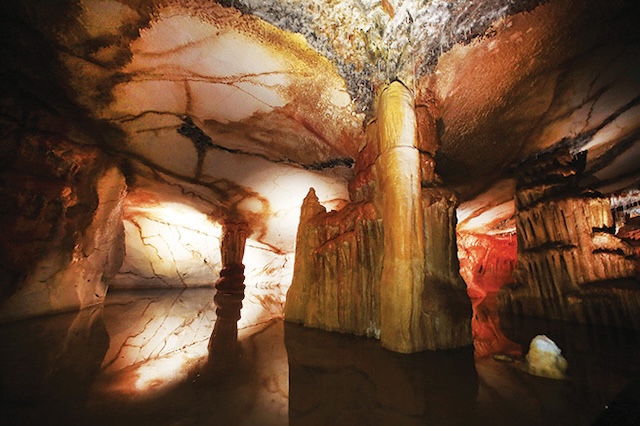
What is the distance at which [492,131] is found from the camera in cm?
418

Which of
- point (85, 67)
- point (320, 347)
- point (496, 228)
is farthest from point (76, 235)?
point (496, 228)

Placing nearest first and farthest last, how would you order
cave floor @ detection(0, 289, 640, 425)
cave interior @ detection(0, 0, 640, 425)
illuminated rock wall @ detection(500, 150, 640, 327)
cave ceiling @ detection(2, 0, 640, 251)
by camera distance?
cave floor @ detection(0, 289, 640, 425), cave interior @ detection(0, 0, 640, 425), cave ceiling @ detection(2, 0, 640, 251), illuminated rock wall @ detection(500, 150, 640, 327)

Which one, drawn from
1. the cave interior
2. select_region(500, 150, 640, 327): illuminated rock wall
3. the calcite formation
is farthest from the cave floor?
select_region(500, 150, 640, 327): illuminated rock wall

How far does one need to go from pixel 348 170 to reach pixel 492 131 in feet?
7.67

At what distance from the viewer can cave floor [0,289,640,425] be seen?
1336mm

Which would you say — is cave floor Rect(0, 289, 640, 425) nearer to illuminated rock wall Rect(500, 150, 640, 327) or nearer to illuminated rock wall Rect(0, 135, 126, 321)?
illuminated rock wall Rect(0, 135, 126, 321)

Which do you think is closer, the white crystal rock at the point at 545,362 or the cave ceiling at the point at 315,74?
the white crystal rock at the point at 545,362

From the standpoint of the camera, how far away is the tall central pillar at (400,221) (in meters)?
2.48

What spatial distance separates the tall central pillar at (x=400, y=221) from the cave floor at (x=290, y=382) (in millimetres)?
279

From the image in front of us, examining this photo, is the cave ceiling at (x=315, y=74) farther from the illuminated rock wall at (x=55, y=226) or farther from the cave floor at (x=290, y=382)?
the cave floor at (x=290, y=382)

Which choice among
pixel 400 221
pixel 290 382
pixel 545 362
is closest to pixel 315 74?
pixel 400 221

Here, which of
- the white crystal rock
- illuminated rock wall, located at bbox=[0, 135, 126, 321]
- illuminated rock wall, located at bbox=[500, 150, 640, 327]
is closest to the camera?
the white crystal rock

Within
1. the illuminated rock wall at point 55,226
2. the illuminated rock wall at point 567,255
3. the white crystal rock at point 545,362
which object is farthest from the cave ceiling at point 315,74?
the white crystal rock at point 545,362

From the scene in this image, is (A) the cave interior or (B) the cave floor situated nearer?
(B) the cave floor
